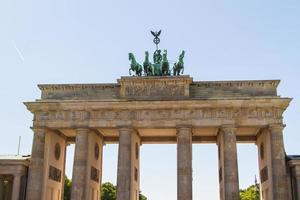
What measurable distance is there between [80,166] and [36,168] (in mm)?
4268

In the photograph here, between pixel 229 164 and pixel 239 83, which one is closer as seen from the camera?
pixel 229 164

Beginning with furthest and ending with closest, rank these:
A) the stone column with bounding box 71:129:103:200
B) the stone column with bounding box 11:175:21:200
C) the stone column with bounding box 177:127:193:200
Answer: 1. the stone column with bounding box 11:175:21:200
2. the stone column with bounding box 71:129:103:200
3. the stone column with bounding box 177:127:193:200

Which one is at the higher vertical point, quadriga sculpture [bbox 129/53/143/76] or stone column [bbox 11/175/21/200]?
quadriga sculpture [bbox 129/53/143/76]

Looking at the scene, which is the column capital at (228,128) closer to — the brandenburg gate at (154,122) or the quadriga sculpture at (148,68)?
the brandenburg gate at (154,122)

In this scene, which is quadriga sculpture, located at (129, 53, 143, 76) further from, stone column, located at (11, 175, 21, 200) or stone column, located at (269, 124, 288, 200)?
stone column, located at (11, 175, 21, 200)

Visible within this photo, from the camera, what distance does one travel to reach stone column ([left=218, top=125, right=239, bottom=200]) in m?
36.2

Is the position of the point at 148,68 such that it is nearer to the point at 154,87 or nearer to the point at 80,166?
the point at 154,87

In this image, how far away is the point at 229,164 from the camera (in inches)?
1464

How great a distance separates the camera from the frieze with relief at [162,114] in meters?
38.6

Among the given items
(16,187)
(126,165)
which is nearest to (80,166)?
(126,165)

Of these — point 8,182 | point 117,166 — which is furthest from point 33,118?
point 117,166

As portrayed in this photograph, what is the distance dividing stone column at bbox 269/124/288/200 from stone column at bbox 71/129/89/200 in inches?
695

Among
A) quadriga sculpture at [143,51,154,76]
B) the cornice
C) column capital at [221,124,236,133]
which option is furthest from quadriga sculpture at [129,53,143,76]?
→ column capital at [221,124,236,133]

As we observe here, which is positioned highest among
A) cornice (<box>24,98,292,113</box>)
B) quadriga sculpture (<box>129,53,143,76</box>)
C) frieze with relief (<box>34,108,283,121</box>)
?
quadriga sculpture (<box>129,53,143,76</box>)
